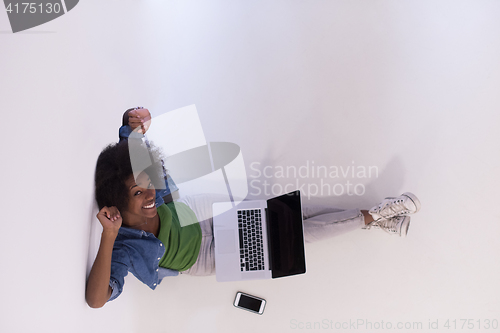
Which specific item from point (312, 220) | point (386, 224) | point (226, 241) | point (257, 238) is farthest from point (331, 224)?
point (226, 241)

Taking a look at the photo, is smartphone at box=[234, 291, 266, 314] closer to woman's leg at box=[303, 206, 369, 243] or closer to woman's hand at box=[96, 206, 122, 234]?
woman's leg at box=[303, 206, 369, 243]

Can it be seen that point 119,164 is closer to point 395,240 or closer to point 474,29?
point 395,240

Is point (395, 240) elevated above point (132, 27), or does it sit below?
below

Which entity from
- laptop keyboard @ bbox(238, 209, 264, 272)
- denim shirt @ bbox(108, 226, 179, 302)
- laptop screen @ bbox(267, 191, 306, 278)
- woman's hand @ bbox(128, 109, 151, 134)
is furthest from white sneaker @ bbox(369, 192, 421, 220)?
woman's hand @ bbox(128, 109, 151, 134)

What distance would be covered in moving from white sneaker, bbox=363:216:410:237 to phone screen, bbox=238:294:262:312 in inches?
29.0

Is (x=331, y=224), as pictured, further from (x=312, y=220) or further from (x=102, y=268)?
(x=102, y=268)

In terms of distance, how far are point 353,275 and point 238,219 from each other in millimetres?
753

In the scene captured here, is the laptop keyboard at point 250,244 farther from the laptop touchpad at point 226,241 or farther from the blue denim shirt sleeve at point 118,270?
the blue denim shirt sleeve at point 118,270

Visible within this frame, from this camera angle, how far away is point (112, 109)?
1.46 meters

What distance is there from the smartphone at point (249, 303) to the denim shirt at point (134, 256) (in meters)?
0.57

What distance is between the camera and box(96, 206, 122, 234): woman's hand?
1.17m

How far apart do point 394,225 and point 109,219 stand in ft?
4.77

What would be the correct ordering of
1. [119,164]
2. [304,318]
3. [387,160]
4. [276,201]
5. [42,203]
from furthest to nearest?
[387,160], [304,318], [276,201], [119,164], [42,203]

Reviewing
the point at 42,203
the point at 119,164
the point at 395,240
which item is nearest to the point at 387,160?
the point at 395,240
